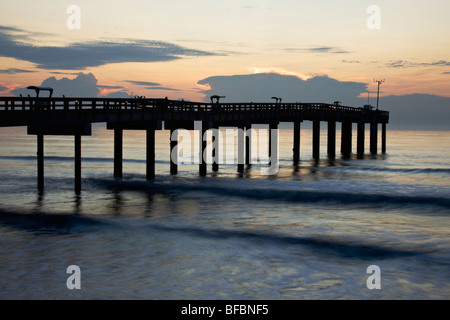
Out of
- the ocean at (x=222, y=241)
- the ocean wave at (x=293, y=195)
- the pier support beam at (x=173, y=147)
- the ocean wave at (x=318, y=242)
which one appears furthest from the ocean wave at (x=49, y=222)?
the pier support beam at (x=173, y=147)

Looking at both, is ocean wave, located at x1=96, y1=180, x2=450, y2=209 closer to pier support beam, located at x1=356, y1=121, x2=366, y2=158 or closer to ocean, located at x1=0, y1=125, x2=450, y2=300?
ocean, located at x1=0, y1=125, x2=450, y2=300

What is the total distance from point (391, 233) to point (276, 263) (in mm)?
7339

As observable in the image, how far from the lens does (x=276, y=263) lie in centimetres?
1725

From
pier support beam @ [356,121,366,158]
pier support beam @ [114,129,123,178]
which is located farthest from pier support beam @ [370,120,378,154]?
pier support beam @ [114,129,123,178]

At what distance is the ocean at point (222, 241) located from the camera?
14.7 m

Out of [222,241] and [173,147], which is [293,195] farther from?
[222,241]

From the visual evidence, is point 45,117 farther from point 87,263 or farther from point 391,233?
point 391,233

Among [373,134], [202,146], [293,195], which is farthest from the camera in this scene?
[373,134]

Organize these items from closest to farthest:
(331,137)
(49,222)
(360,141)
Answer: (49,222) → (331,137) → (360,141)

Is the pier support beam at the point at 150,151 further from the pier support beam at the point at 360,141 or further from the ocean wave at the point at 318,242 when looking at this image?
the pier support beam at the point at 360,141

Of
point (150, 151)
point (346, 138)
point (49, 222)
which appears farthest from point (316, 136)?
point (49, 222)

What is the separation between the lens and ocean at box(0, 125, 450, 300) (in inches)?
580

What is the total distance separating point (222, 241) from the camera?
20.3 meters
